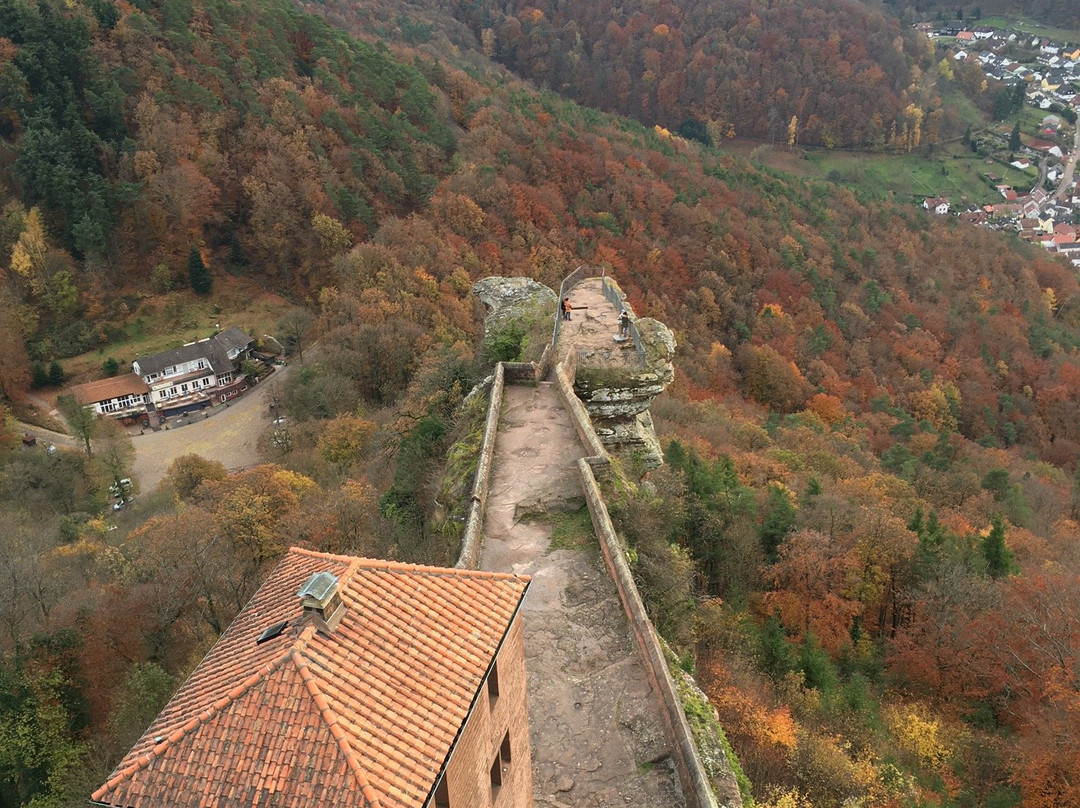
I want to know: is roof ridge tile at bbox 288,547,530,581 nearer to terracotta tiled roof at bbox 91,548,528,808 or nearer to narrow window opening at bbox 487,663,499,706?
terracotta tiled roof at bbox 91,548,528,808

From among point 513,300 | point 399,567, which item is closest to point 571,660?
point 399,567

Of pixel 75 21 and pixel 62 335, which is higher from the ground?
pixel 75 21

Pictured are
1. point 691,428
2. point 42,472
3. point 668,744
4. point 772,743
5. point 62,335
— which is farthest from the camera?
point 62,335

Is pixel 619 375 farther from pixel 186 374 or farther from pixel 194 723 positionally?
pixel 186 374

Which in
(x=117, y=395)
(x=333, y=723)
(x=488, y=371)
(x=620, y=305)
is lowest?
(x=117, y=395)

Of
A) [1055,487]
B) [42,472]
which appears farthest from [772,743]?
[1055,487]

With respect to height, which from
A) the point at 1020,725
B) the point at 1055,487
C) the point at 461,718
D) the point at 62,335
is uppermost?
the point at 461,718

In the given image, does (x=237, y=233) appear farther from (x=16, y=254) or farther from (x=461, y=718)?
(x=461, y=718)
